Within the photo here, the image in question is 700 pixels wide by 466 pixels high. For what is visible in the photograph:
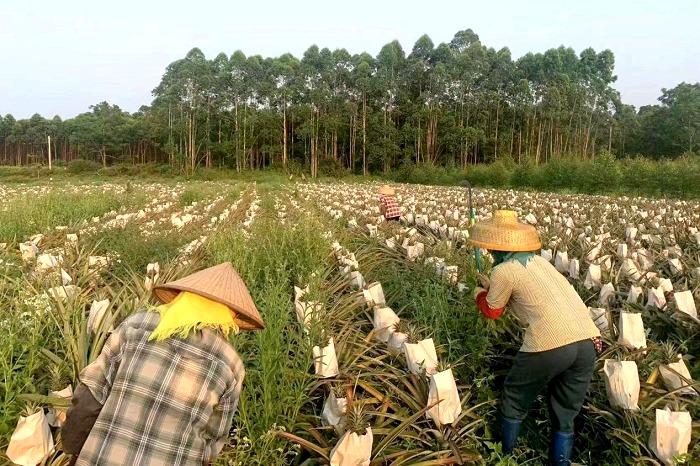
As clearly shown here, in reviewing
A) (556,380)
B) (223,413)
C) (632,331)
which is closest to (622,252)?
(632,331)

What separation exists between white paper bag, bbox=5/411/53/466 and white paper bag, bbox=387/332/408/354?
194cm

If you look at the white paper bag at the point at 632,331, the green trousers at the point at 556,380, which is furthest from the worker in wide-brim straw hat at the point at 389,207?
the green trousers at the point at 556,380

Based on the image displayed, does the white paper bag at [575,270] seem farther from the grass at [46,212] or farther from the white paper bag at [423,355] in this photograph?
the grass at [46,212]

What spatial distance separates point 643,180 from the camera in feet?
63.5

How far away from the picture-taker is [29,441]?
77.2 inches

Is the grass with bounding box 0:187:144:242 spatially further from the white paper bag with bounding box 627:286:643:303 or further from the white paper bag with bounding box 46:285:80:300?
the white paper bag with bounding box 627:286:643:303

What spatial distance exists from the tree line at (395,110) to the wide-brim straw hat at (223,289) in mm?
39482

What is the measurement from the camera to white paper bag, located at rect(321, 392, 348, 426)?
248 centimetres

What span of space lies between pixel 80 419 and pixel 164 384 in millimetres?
393

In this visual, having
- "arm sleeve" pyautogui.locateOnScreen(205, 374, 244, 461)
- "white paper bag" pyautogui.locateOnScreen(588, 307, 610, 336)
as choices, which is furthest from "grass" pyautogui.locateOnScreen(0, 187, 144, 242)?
"white paper bag" pyautogui.locateOnScreen(588, 307, 610, 336)

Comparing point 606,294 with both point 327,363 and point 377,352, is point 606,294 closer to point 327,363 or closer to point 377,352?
point 377,352

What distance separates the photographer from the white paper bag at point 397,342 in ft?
10.5

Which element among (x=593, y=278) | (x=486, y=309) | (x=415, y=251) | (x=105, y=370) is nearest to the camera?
(x=105, y=370)

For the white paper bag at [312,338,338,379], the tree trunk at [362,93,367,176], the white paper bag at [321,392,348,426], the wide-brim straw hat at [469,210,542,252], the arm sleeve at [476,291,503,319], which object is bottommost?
the white paper bag at [321,392,348,426]
